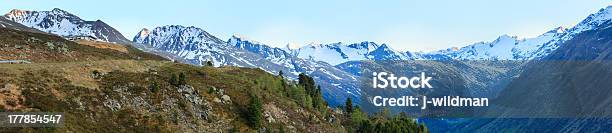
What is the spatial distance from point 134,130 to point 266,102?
37262mm

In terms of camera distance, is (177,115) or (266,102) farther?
(266,102)

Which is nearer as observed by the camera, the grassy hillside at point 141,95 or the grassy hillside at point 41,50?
the grassy hillside at point 141,95

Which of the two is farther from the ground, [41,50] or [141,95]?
[41,50]

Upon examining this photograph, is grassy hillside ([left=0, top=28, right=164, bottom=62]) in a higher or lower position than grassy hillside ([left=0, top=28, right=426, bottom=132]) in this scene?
higher

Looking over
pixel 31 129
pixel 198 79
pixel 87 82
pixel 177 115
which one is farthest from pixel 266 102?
pixel 31 129

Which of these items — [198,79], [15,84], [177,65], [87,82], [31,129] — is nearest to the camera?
[31,129]

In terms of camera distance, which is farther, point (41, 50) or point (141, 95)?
point (41, 50)

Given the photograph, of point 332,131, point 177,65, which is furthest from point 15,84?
point 332,131

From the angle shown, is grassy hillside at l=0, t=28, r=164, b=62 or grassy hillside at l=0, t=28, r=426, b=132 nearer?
grassy hillside at l=0, t=28, r=426, b=132

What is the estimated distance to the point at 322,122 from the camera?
Result: 124875 millimetres

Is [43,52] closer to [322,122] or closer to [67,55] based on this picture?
[67,55]

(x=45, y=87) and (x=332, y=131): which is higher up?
(x=45, y=87)

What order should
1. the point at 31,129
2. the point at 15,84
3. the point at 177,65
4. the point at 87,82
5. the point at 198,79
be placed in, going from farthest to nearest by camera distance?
the point at 177,65, the point at 198,79, the point at 87,82, the point at 15,84, the point at 31,129

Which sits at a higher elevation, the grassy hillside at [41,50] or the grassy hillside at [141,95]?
the grassy hillside at [41,50]
